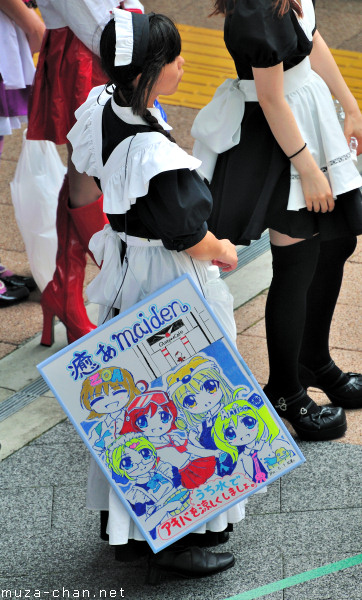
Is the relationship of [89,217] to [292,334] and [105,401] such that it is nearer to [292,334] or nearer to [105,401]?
[292,334]

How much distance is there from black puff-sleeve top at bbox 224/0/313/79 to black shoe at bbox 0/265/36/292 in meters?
2.08

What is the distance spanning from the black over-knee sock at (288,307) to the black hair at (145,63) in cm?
85

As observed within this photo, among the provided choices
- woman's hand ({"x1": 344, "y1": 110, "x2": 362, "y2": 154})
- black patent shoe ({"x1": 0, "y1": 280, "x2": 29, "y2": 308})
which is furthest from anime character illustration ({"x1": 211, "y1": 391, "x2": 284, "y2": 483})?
black patent shoe ({"x1": 0, "y1": 280, "x2": 29, "y2": 308})

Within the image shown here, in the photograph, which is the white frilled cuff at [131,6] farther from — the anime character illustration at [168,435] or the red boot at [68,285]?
the anime character illustration at [168,435]

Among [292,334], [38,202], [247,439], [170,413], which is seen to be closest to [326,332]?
[292,334]

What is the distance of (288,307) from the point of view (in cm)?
316

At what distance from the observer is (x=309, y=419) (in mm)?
3287

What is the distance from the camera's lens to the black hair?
2.39 meters

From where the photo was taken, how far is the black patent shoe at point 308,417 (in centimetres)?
327

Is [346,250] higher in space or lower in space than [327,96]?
lower

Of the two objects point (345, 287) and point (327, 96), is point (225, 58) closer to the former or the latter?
point (345, 287)

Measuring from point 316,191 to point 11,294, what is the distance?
199 centimetres

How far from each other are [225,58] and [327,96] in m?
4.40

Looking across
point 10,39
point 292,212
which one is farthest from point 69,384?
point 10,39
